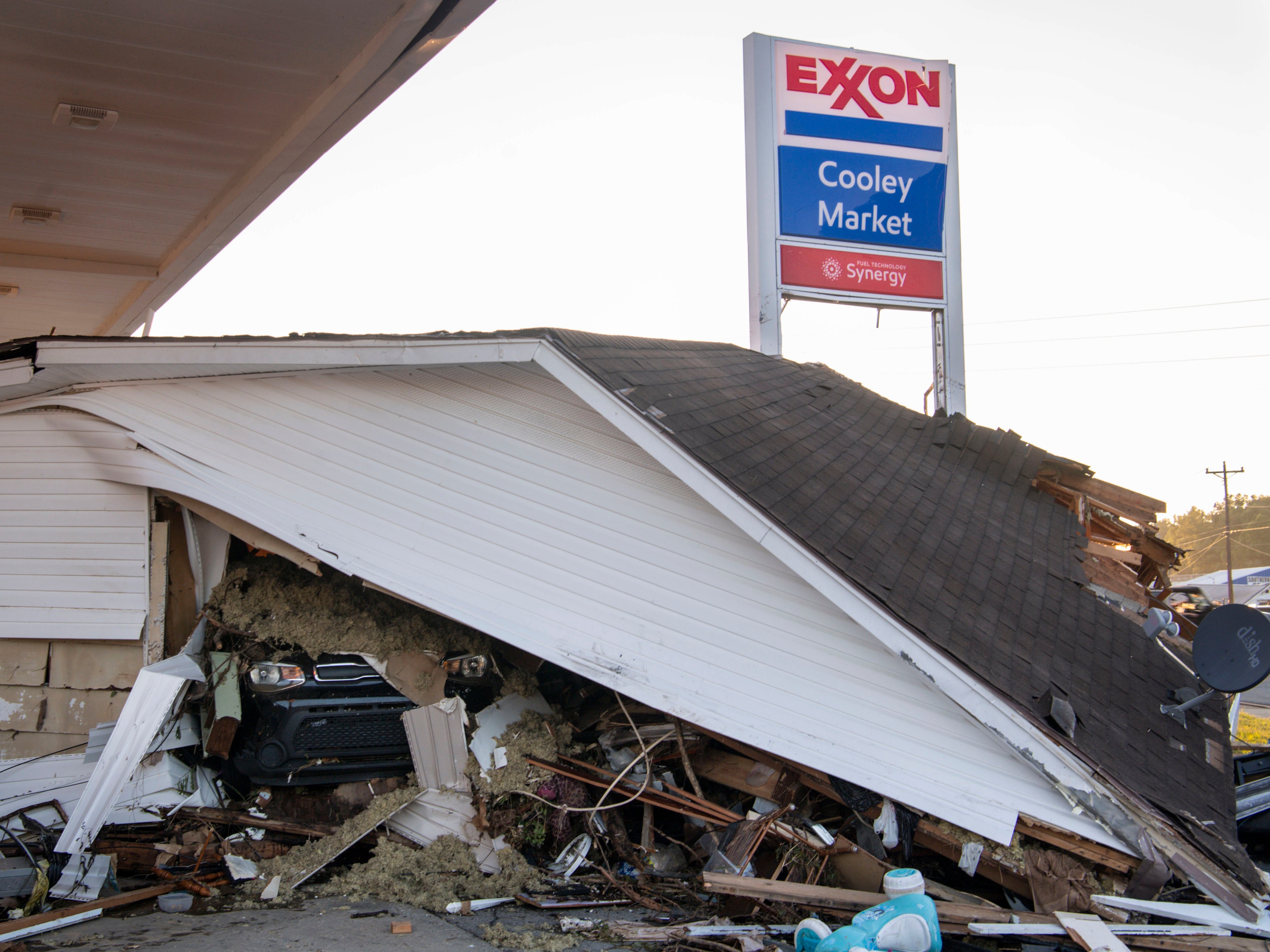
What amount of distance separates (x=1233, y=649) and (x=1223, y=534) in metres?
105

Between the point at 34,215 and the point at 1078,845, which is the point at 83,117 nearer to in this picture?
the point at 34,215

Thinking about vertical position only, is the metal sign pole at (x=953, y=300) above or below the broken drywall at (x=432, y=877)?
above

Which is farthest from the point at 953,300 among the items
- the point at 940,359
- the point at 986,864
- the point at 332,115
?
the point at 986,864

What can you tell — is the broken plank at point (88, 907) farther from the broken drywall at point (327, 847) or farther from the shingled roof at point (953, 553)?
the shingled roof at point (953, 553)

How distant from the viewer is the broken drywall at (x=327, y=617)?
20.7 ft

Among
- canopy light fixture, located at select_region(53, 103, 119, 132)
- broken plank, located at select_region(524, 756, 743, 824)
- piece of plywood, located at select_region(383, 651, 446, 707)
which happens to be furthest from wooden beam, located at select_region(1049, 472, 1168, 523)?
canopy light fixture, located at select_region(53, 103, 119, 132)

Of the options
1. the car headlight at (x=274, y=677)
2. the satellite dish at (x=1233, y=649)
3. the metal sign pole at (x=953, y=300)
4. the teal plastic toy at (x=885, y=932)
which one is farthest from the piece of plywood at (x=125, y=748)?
the metal sign pole at (x=953, y=300)

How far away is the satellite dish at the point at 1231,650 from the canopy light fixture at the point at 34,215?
40.5ft

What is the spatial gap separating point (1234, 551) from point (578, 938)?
104178mm

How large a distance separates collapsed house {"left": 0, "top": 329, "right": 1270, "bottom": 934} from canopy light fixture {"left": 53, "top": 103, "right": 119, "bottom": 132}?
3.32 metres

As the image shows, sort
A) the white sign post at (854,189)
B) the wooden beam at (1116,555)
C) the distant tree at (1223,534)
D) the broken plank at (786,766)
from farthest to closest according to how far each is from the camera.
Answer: the distant tree at (1223,534)
the white sign post at (854,189)
the wooden beam at (1116,555)
the broken plank at (786,766)

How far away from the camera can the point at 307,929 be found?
4.63 meters

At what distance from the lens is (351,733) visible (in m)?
6.07

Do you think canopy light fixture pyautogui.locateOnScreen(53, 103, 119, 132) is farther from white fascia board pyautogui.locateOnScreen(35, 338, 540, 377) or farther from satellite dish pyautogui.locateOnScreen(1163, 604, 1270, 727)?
satellite dish pyautogui.locateOnScreen(1163, 604, 1270, 727)
